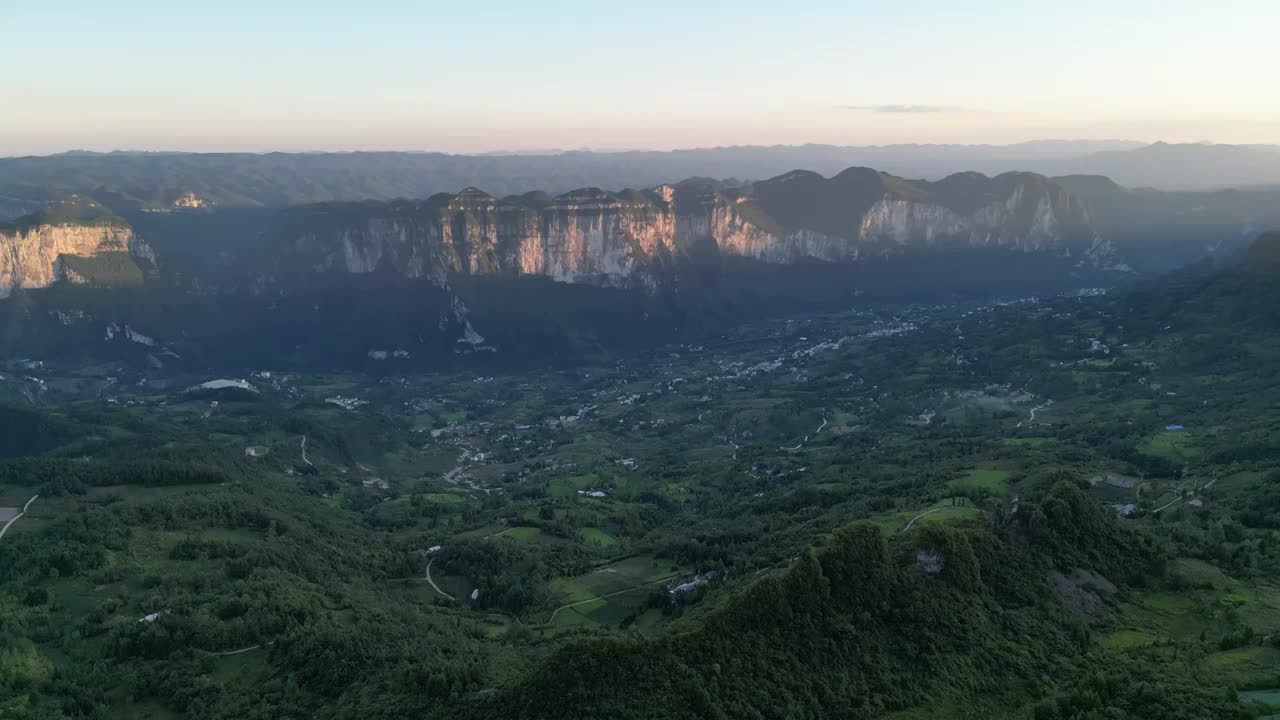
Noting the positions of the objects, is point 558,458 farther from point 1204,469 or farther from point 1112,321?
point 1112,321

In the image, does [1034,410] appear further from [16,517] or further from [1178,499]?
[16,517]

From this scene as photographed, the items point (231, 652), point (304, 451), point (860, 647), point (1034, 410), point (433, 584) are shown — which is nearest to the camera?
point (860, 647)

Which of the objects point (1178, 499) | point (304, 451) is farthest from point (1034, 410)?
point (304, 451)

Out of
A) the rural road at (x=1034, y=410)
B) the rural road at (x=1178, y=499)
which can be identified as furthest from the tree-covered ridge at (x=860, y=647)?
the rural road at (x=1034, y=410)

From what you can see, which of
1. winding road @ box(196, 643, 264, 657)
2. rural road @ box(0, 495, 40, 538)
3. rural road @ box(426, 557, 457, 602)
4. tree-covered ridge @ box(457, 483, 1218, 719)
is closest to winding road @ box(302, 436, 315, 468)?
rural road @ box(0, 495, 40, 538)


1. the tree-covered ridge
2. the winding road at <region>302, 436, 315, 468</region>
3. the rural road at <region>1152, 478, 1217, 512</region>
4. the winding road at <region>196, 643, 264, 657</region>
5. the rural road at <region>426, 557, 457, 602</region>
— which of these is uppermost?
the tree-covered ridge

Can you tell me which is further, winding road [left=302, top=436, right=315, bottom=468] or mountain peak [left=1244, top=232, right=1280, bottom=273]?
mountain peak [left=1244, top=232, right=1280, bottom=273]

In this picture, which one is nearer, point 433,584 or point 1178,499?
point 1178,499

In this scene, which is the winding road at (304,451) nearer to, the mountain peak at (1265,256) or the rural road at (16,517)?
the rural road at (16,517)

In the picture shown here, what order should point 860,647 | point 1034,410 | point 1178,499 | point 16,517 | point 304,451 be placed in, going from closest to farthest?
point 860,647 → point 1178,499 → point 16,517 → point 1034,410 → point 304,451

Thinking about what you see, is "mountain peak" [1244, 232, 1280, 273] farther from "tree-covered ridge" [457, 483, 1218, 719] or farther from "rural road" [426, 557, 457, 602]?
"rural road" [426, 557, 457, 602]

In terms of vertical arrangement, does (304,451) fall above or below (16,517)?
below
